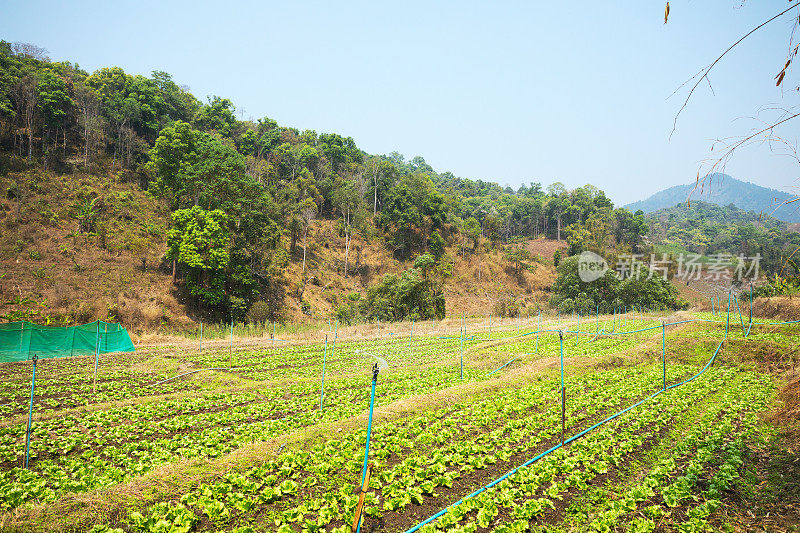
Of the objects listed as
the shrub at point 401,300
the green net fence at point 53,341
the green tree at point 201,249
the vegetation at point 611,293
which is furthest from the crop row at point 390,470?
the vegetation at point 611,293

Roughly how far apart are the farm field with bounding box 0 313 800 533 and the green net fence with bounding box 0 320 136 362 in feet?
6.60

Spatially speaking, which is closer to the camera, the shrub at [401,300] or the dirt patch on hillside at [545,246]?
the shrub at [401,300]

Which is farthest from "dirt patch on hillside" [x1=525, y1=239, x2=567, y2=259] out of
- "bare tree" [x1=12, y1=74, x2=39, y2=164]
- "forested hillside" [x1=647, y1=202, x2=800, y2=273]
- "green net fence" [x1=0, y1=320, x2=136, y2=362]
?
"bare tree" [x1=12, y1=74, x2=39, y2=164]

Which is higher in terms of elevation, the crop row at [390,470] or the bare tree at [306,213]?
the bare tree at [306,213]

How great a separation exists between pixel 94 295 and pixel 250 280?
37.8 ft

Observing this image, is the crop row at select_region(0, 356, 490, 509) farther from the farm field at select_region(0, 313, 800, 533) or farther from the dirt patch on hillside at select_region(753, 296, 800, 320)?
the dirt patch on hillside at select_region(753, 296, 800, 320)

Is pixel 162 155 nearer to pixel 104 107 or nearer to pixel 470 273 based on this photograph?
pixel 104 107

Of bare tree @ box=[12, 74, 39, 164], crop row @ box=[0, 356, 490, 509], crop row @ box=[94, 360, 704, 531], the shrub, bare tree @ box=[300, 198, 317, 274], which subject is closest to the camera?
crop row @ box=[94, 360, 704, 531]

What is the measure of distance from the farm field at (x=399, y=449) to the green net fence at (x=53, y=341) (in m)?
2.01

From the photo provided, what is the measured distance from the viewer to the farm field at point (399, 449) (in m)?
5.83

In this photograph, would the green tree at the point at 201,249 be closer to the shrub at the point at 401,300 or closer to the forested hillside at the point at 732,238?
the shrub at the point at 401,300

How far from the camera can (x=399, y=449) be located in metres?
8.17

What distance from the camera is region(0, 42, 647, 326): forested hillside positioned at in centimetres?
3353

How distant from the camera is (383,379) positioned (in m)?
15.4
